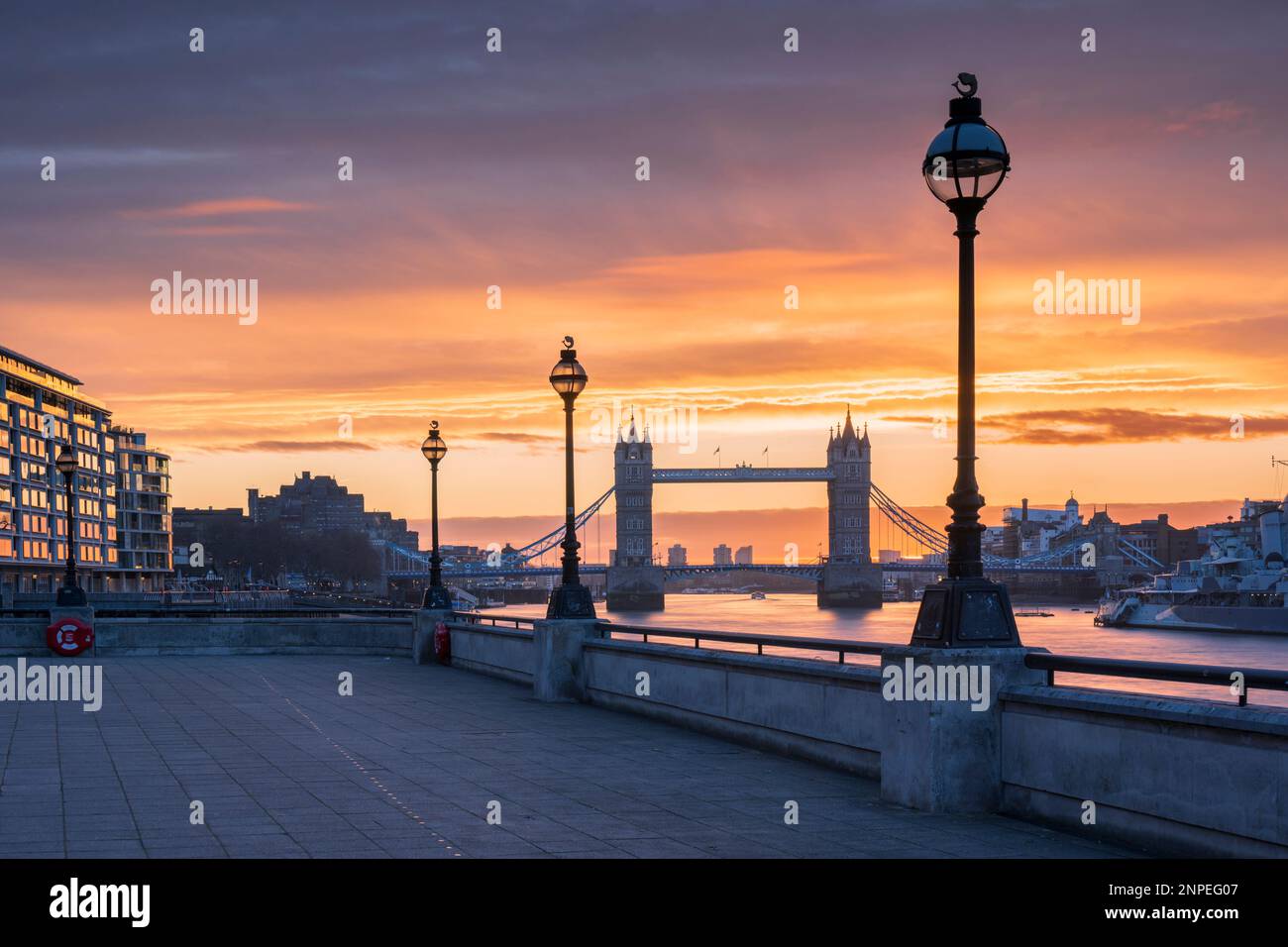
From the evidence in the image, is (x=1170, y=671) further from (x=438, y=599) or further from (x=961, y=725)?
(x=438, y=599)

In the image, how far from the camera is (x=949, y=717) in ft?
35.7

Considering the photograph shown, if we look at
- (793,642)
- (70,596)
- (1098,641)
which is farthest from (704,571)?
(793,642)

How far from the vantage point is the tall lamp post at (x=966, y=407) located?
11.2 meters

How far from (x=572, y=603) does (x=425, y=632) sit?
1024cm

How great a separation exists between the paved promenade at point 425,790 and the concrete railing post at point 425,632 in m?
10.7

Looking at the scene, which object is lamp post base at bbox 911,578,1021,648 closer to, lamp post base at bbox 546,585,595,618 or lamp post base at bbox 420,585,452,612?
lamp post base at bbox 546,585,595,618

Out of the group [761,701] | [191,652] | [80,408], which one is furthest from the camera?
[80,408]

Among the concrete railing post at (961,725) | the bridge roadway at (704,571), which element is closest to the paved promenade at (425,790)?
the concrete railing post at (961,725)

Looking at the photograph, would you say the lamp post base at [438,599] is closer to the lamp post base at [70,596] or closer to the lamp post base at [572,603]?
the lamp post base at [70,596]

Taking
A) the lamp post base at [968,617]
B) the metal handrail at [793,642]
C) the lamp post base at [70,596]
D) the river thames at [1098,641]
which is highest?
the lamp post base at [968,617]

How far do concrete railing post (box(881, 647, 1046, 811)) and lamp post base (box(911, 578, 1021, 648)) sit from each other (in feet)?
0.34

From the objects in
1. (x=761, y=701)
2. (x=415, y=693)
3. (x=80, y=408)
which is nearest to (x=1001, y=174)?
(x=761, y=701)
